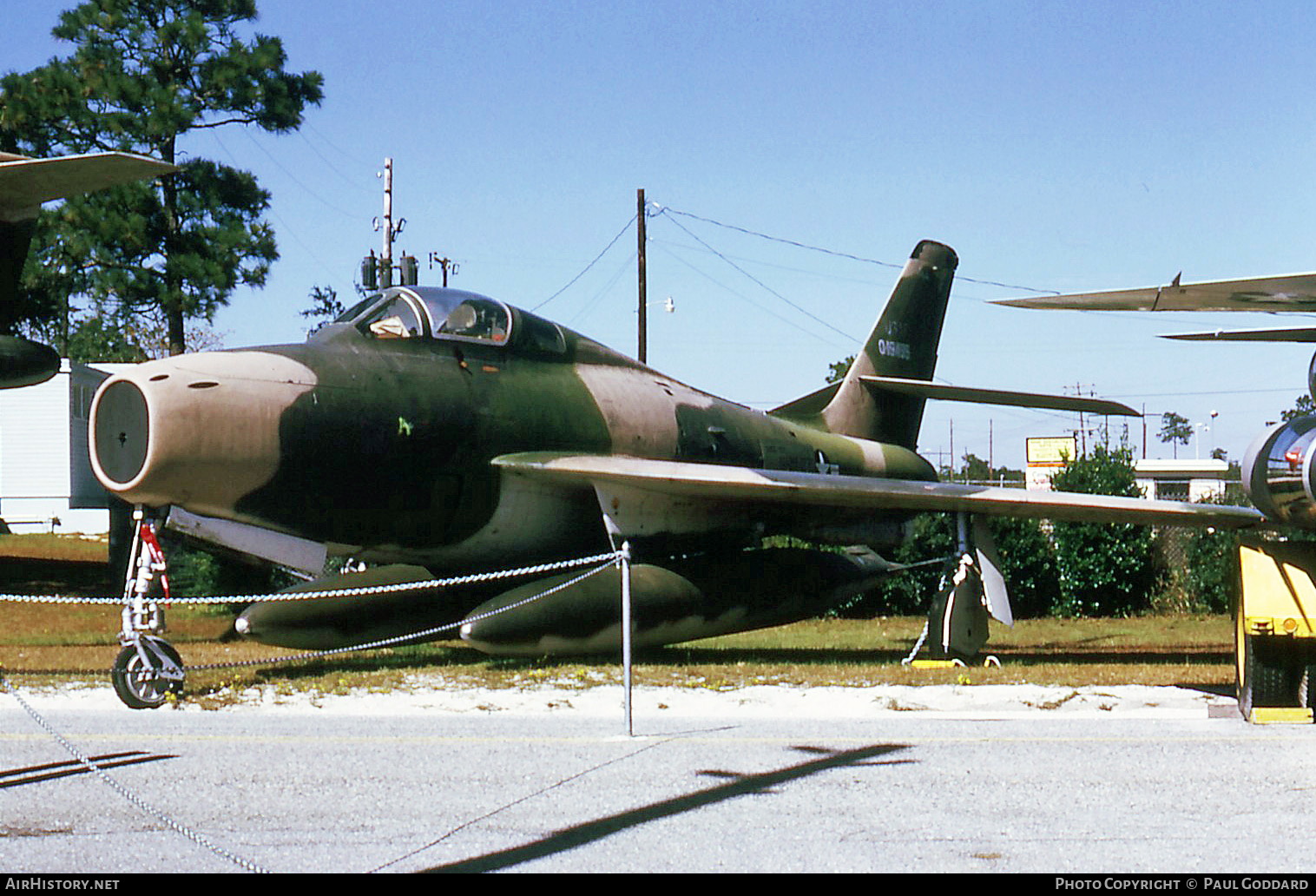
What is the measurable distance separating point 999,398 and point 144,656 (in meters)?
10.0

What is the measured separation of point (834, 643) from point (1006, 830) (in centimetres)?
1089

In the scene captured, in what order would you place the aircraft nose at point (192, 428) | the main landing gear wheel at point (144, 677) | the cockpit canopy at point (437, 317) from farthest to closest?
the cockpit canopy at point (437, 317), the aircraft nose at point (192, 428), the main landing gear wheel at point (144, 677)

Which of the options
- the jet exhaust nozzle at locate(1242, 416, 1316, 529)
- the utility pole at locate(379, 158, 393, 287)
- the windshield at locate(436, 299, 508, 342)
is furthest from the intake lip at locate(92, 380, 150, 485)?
the utility pole at locate(379, 158, 393, 287)

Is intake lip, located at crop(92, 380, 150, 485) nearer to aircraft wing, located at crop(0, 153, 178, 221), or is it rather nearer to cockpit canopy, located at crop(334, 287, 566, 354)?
aircraft wing, located at crop(0, 153, 178, 221)

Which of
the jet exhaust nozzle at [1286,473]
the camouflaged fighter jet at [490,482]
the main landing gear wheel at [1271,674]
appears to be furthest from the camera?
the camouflaged fighter jet at [490,482]

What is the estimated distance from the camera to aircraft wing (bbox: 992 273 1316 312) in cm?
784

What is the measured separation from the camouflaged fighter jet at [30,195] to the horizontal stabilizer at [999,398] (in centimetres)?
908

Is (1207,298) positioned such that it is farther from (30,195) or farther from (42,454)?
(42,454)

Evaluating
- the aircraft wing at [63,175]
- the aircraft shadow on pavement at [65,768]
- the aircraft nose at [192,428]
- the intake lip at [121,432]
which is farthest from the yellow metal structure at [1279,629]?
the aircraft wing at [63,175]

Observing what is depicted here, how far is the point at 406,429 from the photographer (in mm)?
11242

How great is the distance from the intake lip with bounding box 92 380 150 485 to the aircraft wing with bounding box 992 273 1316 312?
5.99 metres

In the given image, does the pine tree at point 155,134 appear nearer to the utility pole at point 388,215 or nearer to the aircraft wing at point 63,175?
the utility pole at point 388,215

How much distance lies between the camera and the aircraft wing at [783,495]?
480 inches

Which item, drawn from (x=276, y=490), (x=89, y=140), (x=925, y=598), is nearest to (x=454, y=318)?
(x=276, y=490)
